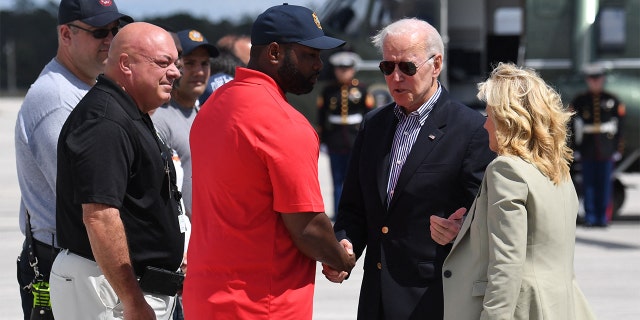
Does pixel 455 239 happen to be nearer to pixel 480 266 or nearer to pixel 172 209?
pixel 480 266

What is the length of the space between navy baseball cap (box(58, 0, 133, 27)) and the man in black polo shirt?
72 cm

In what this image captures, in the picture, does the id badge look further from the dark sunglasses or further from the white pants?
Answer: the dark sunglasses

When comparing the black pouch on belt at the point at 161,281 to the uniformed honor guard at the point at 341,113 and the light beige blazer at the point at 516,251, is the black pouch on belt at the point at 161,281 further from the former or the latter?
the uniformed honor guard at the point at 341,113

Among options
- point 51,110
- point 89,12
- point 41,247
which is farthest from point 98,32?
point 41,247

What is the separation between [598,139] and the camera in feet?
40.8

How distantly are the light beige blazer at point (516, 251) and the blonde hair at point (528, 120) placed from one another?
0.05 m

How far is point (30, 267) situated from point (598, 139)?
9.17 meters

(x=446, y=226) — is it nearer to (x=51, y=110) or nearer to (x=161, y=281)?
(x=161, y=281)

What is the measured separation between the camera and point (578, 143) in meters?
12.6

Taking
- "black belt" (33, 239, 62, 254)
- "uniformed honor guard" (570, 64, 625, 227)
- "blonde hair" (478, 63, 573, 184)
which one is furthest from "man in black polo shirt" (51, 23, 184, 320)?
"uniformed honor guard" (570, 64, 625, 227)

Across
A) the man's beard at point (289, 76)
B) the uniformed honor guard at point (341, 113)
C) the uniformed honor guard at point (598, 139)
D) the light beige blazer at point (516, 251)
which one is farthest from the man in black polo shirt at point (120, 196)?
the uniformed honor guard at point (598, 139)

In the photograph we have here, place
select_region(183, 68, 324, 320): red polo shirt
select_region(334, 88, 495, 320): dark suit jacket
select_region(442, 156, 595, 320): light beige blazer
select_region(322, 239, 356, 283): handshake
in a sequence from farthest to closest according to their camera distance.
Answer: select_region(334, 88, 495, 320): dark suit jacket → select_region(322, 239, 356, 283): handshake → select_region(442, 156, 595, 320): light beige blazer → select_region(183, 68, 324, 320): red polo shirt

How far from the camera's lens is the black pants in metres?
4.36

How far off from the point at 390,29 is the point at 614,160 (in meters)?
8.78
